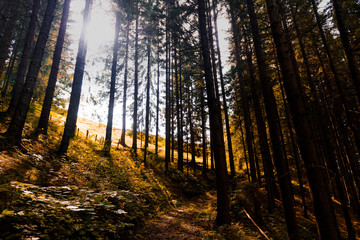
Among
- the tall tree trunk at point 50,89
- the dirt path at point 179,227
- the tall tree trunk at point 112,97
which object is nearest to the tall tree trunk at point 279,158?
the dirt path at point 179,227

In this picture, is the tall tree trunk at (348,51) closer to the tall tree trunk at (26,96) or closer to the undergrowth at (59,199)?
the undergrowth at (59,199)

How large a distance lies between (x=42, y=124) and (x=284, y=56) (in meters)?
10.7

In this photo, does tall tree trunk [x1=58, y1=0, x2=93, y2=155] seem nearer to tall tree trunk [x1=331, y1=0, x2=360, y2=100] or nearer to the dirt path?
the dirt path

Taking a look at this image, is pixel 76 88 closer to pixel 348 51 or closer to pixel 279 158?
pixel 279 158

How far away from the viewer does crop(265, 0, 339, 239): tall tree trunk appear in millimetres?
3004

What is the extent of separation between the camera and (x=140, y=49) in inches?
696

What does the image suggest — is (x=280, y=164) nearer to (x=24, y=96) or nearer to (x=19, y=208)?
(x=19, y=208)

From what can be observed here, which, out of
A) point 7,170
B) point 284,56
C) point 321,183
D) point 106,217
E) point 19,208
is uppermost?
point 284,56

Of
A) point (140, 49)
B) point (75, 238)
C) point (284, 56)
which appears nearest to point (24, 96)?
point (75, 238)

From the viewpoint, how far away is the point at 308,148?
3281 millimetres

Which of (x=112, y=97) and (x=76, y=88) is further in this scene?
(x=112, y=97)

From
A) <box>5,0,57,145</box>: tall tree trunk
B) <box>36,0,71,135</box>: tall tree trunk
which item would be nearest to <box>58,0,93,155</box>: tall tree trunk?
<box>36,0,71,135</box>: tall tree trunk

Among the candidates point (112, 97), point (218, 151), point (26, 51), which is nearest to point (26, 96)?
point (26, 51)

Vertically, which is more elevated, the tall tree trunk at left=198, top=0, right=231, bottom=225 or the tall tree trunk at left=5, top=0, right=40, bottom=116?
the tall tree trunk at left=5, top=0, right=40, bottom=116
